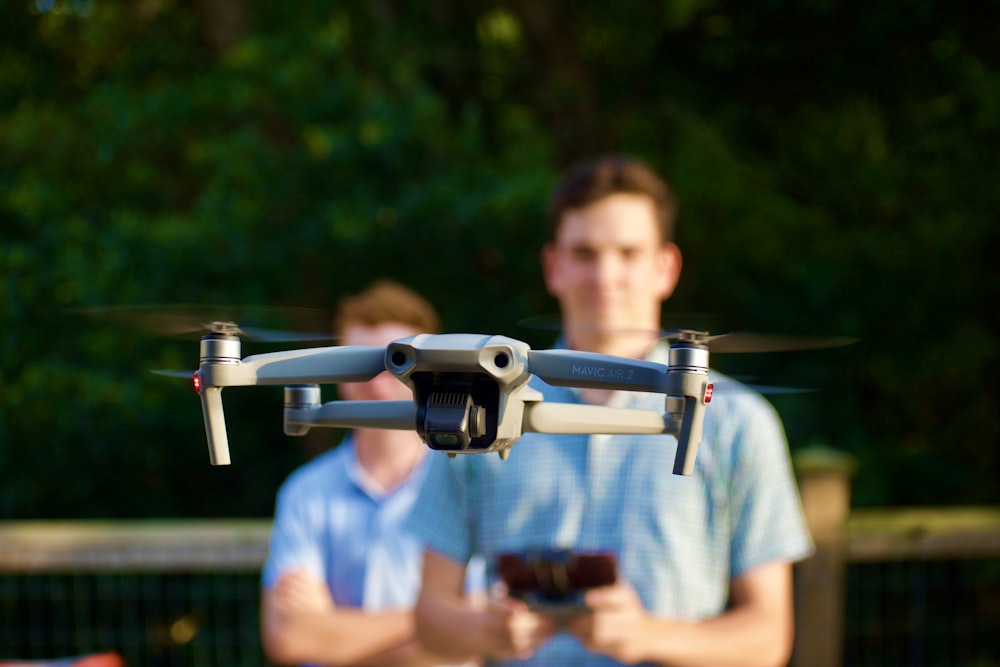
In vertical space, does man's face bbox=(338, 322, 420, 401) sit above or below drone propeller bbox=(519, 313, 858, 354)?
below

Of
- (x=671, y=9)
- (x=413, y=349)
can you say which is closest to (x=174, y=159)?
(x=671, y=9)

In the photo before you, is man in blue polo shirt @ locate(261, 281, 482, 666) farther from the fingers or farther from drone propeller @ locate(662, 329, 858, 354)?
drone propeller @ locate(662, 329, 858, 354)

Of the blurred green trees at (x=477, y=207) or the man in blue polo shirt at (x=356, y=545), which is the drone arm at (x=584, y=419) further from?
the blurred green trees at (x=477, y=207)

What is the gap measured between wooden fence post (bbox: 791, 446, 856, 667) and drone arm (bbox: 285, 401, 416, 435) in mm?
2538

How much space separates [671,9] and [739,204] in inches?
49.3

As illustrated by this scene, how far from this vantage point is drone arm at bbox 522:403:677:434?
106 cm

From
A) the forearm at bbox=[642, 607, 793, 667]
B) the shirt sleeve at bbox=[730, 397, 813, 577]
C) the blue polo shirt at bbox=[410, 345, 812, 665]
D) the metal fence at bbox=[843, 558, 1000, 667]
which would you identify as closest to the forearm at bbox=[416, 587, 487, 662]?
the blue polo shirt at bbox=[410, 345, 812, 665]

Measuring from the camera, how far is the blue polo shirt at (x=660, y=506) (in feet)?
6.76

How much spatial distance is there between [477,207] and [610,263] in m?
4.22

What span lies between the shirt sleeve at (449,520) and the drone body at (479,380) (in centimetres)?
107

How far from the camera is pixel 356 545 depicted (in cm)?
280

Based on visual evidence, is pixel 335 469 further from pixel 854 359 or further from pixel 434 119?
pixel 854 359

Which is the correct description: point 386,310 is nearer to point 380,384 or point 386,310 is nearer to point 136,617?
point 380,384

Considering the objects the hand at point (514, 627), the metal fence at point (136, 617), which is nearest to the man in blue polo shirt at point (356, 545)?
the hand at point (514, 627)
